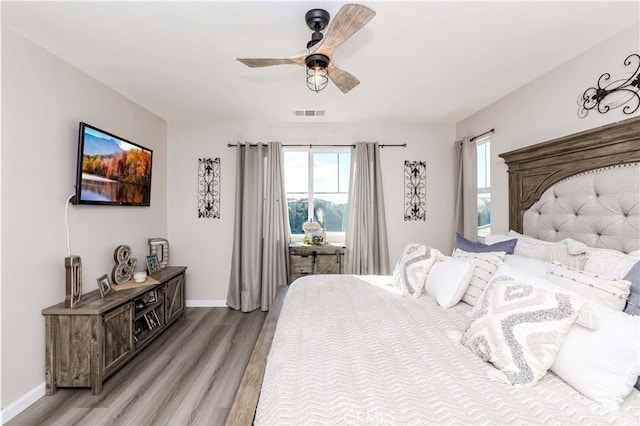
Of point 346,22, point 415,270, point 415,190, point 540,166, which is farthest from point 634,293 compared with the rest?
point 415,190

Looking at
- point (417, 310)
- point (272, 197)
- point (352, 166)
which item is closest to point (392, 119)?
point (352, 166)

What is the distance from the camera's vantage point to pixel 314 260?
3625mm

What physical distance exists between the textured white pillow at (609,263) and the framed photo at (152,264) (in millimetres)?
3856

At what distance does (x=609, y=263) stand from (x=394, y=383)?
4.54ft

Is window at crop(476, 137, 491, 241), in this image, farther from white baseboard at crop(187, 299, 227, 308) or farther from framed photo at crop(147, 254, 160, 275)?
framed photo at crop(147, 254, 160, 275)

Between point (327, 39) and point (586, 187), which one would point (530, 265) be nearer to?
point (586, 187)

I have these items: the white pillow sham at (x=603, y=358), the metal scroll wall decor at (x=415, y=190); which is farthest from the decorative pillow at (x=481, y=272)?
the metal scroll wall decor at (x=415, y=190)

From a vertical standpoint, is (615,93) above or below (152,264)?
above

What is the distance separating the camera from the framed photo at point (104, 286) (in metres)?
2.38

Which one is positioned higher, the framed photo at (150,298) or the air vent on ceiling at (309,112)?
the air vent on ceiling at (309,112)

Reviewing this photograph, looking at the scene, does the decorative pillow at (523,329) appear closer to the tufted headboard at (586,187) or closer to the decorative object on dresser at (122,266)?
the tufted headboard at (586,187)

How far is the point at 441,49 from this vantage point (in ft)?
6.89

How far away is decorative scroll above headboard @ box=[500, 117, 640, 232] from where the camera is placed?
175 cm

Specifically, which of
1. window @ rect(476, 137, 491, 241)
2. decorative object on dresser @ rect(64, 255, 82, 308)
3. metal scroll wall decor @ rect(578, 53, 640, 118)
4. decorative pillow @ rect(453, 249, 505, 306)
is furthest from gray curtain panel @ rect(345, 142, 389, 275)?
decorative object on dresser @ rect(64, 255, 82, 308)
